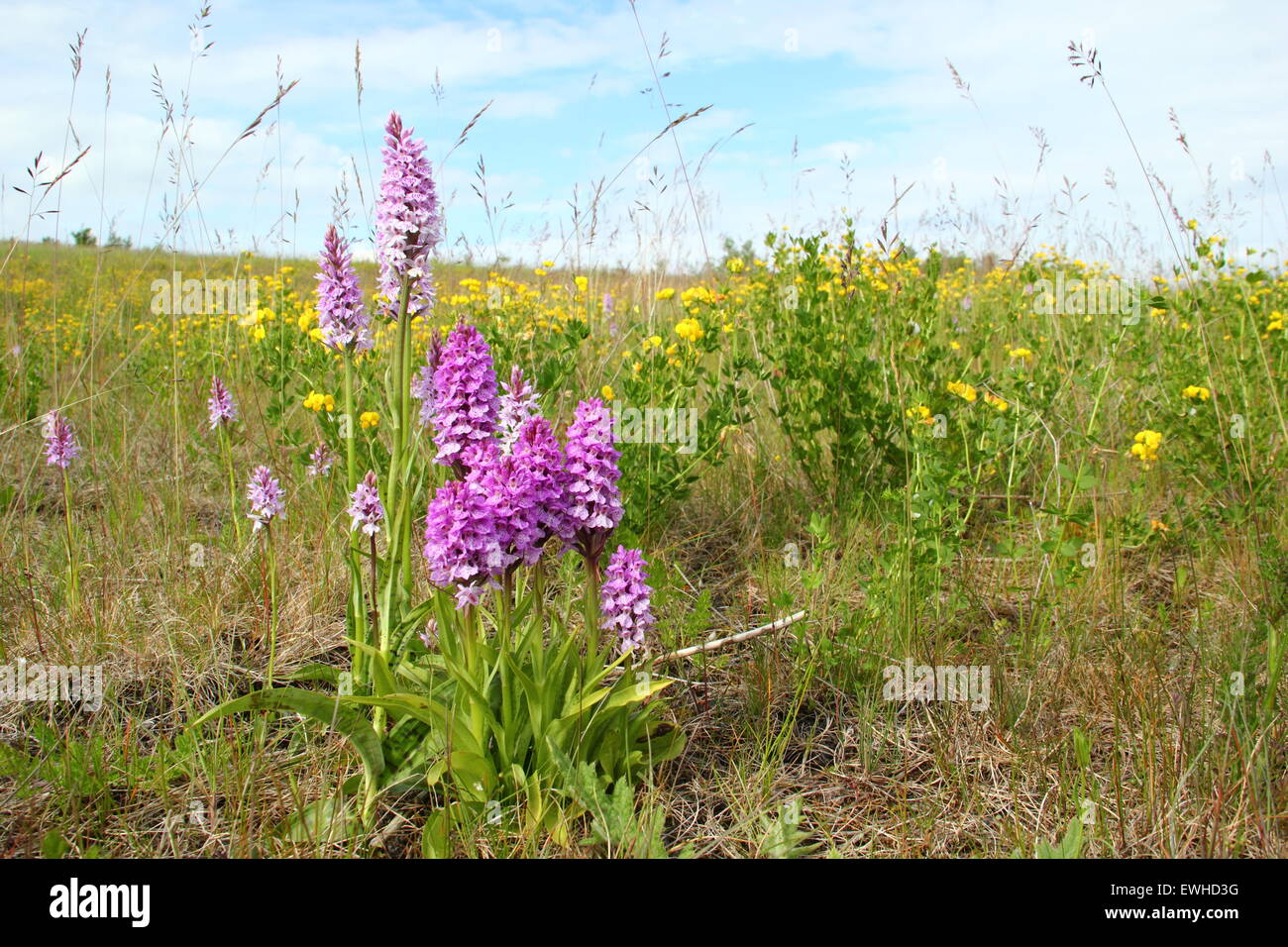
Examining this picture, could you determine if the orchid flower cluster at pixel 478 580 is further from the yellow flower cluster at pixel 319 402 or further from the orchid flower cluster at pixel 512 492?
the yellow flower cluster at pixel 319 402

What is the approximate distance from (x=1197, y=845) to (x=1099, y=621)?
1.23 metres

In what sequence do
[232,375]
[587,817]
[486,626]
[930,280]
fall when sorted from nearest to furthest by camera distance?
1. [587,817]
2. [486,626]
3. [930,280]
4. [232,375]

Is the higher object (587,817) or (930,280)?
(930,280)

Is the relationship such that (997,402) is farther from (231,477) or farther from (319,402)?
(231,477)

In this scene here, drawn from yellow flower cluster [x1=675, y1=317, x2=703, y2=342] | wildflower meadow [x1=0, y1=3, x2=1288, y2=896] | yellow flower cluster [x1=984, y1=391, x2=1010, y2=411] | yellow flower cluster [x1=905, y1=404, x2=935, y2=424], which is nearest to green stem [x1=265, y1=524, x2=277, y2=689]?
wildflower meadow [x1=0, y1=3, x2=1288, y2=896]

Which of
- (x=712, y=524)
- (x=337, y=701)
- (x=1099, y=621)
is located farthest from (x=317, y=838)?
(x=1099, y=621)

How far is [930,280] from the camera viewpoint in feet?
13.8

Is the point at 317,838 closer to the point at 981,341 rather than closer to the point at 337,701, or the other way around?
the point at 337,701
